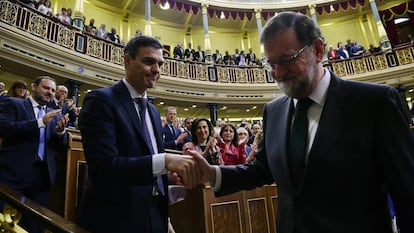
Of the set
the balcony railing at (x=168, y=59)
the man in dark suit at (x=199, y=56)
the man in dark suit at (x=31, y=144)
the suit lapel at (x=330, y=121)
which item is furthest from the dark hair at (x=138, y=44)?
the man in dark suit at (x=199, y=56)

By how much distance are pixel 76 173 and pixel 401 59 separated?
37.9 feet

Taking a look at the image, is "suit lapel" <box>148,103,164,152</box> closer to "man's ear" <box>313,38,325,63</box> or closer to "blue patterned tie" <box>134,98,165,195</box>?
"blue patterned tie" <box>134,98,165,195</box>

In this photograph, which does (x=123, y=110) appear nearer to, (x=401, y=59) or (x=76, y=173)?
(x=76, y=173)

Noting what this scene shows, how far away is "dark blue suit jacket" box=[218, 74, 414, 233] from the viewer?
2.77 ft

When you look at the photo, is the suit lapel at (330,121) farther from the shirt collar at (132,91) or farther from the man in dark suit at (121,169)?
the shirt collar at (132,91)

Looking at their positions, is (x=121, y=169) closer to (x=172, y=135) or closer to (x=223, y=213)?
(x=223, y=213)

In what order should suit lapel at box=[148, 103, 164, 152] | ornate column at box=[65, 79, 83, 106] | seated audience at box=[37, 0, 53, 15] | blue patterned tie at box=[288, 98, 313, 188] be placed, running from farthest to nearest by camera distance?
ornate column at box=[65, 79, 83, 106] → seated audience at box=[37, 0, 53, 15] → suit lapel at box=[148, 103, 164, 152] → blue patterned tie at box=[288, 98, 313, 188]

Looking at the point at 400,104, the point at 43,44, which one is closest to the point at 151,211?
the point at 400,104

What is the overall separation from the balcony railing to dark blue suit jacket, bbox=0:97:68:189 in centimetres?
488

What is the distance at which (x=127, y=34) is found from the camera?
11805 mm

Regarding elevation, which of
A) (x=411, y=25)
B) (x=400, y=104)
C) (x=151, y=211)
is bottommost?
(x=151, y=211)

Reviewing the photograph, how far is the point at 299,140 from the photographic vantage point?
3.35ft

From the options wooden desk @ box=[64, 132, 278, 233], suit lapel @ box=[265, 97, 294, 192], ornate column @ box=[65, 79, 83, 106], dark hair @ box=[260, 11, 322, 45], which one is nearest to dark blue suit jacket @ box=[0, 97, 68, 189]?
wooden desk @ box=[64, 132, 278, 233]

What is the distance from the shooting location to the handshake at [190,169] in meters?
1.18
